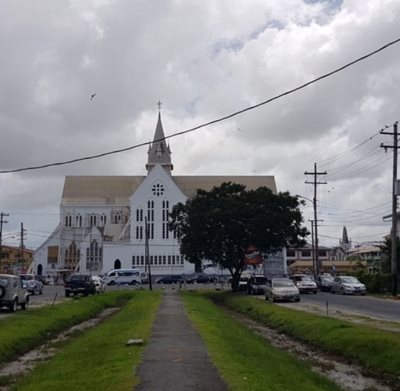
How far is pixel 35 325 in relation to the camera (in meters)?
24.4

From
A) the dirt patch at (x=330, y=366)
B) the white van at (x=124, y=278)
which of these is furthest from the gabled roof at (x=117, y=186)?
the dirt patch at (x=330, y=366)

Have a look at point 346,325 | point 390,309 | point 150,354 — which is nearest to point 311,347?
point 346,325

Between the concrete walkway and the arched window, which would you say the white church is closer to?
the arched window

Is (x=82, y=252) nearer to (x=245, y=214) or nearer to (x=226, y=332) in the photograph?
(x=245, y=214)

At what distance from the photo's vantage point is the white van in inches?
3452

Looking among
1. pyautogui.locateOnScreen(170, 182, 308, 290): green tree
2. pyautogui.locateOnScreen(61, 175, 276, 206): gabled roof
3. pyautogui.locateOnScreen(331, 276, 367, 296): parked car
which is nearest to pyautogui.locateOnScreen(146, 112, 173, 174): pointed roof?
pyautogui.locateOnScreen(61, 175, 276, 206): gabled roof

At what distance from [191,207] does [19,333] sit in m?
34.8

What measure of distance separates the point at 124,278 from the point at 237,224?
39.2 meters

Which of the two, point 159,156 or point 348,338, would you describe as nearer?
point 348,338

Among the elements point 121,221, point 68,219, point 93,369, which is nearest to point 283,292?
point 93,369

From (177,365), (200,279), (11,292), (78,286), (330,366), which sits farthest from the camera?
(200,279)

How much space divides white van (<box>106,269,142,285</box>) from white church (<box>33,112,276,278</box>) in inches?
604

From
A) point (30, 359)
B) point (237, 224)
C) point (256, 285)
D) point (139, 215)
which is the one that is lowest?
point (30, 359)

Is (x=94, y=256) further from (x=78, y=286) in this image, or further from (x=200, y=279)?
(x=78, y=286)
